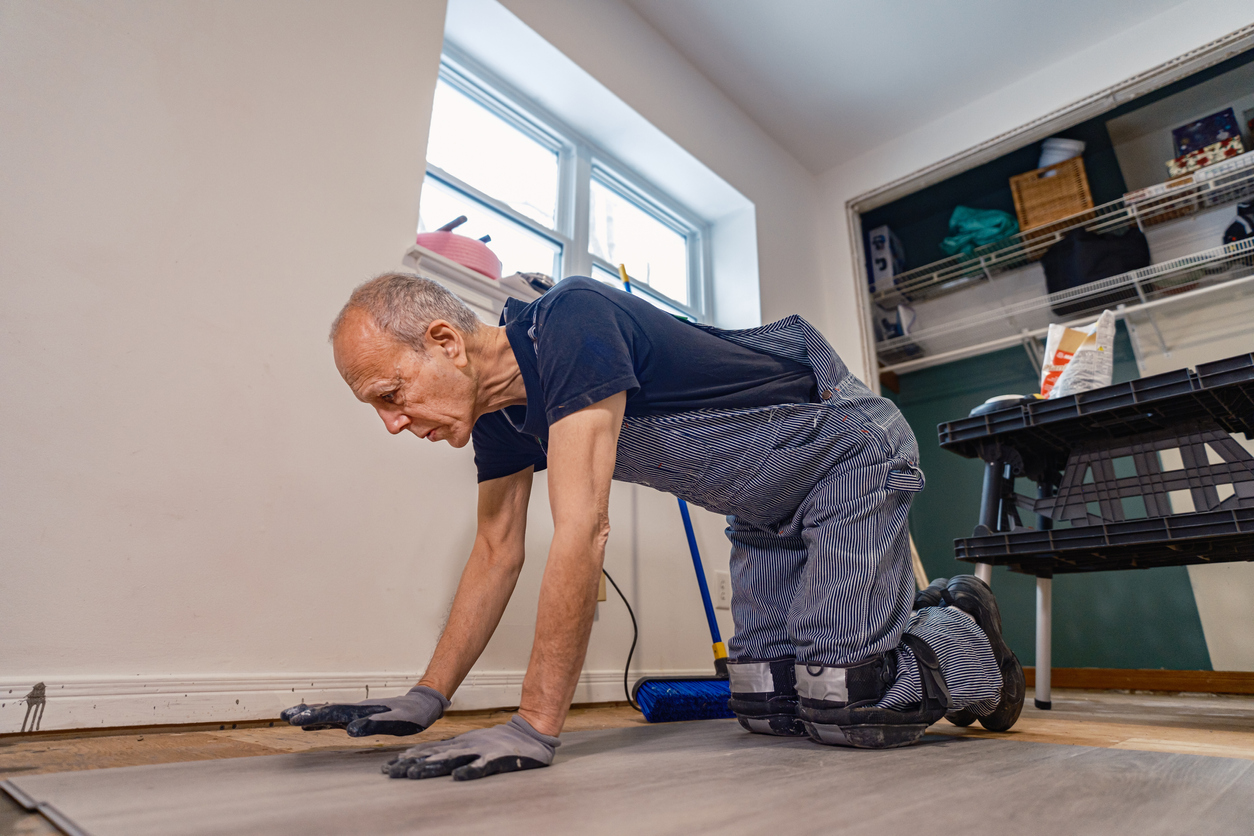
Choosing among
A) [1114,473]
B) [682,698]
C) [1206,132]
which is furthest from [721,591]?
[1206,132]

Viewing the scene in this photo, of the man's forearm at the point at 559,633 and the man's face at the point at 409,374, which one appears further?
the man's face at the point at 409,374

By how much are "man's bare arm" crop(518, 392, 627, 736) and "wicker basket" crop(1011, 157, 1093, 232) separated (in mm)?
2917

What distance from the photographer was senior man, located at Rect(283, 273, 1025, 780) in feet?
2.90

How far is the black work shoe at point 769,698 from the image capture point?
1.15 metres

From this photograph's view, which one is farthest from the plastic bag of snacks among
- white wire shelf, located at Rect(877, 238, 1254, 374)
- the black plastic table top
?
white wire shelf, located at Rect(877, 238, 1254, 374)

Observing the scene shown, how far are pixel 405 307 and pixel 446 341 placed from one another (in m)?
0.07

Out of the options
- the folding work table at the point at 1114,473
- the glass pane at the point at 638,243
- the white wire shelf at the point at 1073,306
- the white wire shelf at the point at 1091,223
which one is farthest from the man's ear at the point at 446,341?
the white wire shelf at the point at 1091,223

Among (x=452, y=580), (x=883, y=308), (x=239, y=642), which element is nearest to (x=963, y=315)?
(x=883, y=308)

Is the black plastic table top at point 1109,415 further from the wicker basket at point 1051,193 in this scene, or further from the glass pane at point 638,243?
the wicker basket at point 1051,193

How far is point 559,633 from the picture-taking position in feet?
2.62

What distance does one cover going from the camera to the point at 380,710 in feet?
2.96

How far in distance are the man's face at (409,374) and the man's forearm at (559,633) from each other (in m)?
0.32

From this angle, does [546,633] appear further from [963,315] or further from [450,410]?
[963,315]

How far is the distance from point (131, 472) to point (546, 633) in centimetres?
85
